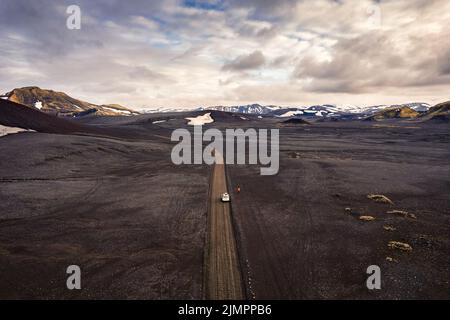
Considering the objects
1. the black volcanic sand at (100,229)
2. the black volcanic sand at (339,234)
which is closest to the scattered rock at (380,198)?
the black volcanic sand at (339,234)

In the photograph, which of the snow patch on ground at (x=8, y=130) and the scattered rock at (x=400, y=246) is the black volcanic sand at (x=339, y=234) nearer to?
the scattered rock at (x=400, y=246)

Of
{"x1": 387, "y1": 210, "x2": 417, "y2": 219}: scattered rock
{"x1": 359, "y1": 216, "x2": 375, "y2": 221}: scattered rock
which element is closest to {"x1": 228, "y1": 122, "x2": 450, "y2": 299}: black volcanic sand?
{"x1": 359, "y1": 216, "x2": 375, "y2": 221}: scattered rock

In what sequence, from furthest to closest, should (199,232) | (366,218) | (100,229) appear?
(366,218) < (100,229) < (199,232)

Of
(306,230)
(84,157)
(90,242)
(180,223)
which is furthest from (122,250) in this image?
(84,157)

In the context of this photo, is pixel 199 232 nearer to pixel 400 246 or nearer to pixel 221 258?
pixel 221 258

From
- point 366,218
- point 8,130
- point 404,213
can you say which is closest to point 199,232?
point 366,218

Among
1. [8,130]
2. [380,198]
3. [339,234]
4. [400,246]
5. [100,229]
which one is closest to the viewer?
[400,246]
